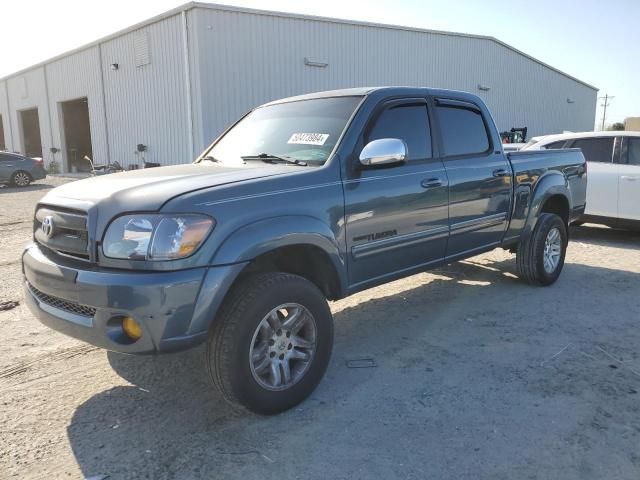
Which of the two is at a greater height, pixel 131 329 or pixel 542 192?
pixel 542 192

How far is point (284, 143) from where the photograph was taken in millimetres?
3994

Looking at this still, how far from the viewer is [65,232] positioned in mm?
3156

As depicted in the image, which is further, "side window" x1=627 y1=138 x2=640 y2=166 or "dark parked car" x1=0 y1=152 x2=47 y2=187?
"dark parked car" x1=0 y1=152 x2=47 y2=187

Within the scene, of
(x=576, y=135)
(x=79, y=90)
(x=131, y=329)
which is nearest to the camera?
(x=131, y=329)

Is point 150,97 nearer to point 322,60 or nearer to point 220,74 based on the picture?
point 220,74

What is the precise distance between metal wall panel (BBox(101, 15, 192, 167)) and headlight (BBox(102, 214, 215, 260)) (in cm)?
1499

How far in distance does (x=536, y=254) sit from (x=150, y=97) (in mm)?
16468

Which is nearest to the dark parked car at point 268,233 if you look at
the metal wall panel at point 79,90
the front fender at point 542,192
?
the front fender at point 542,192

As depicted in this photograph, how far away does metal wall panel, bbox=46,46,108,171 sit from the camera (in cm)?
2248

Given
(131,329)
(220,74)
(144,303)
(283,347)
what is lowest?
(283,347)

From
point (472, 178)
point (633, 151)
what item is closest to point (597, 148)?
point (633, 151)

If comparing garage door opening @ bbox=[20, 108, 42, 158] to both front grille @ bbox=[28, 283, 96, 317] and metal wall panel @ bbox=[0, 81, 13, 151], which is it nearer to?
metal wall panel @ bbox=[0, 81, 13, 151]

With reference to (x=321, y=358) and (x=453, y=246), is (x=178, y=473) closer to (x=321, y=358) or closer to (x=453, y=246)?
(x=321, y=358)

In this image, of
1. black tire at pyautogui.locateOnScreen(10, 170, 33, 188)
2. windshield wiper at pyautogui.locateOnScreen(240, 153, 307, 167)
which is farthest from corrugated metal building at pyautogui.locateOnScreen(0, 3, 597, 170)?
windshield wiper at pyautogui.locateOnScreen(240, 153, 307, 167)
